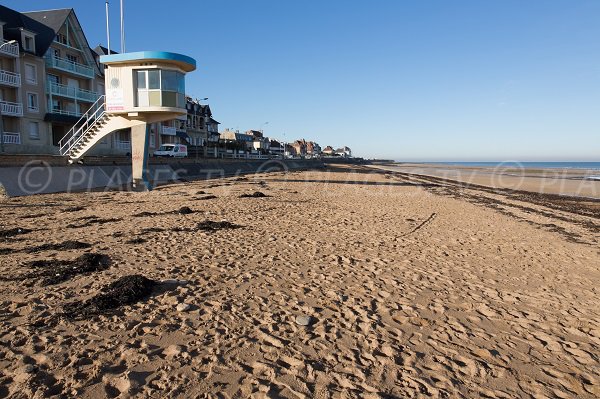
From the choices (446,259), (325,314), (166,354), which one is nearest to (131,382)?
(166,354)

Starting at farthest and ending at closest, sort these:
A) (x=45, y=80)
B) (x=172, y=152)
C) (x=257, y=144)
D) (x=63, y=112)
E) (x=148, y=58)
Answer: (x=257, y=144) < (x=172, y=152) < (x=63, y=112) < (x=45, y=80) < (x=148, y=58)

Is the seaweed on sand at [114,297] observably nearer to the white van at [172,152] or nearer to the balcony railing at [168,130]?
the white van at [172,152]

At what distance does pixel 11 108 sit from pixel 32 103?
3182 millimetres

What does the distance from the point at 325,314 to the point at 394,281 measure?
2212 millimetres

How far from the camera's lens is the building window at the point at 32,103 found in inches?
1443

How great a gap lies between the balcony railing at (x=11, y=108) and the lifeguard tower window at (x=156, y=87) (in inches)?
789

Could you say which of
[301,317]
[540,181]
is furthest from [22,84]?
[540,181]

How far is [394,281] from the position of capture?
7383 millimetres

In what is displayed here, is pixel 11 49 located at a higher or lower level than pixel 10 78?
higher

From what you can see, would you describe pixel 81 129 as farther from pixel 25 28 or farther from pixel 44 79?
pixel 25 28

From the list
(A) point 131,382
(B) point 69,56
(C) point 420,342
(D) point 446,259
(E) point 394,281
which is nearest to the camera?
(A) point 131,382

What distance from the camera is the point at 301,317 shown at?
5.55 metres

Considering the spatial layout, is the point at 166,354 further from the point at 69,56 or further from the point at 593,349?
the point at 69,56

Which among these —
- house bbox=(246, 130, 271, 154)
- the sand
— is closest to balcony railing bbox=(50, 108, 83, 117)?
the sand
